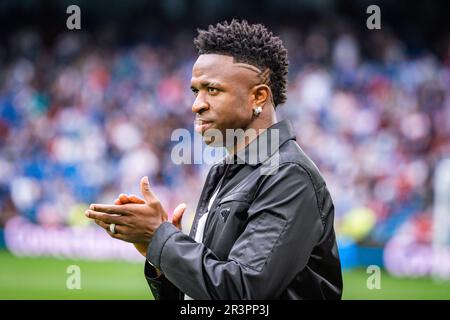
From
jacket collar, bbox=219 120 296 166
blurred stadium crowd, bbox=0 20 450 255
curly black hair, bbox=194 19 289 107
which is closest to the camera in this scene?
jacket collar, bbox=219 120 296 166

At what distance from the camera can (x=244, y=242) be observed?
3.02 meters

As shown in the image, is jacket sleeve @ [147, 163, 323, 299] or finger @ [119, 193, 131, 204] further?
finger @ [119, 193, 131, 204]

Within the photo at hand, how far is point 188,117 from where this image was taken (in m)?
16.2

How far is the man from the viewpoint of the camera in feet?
9.80

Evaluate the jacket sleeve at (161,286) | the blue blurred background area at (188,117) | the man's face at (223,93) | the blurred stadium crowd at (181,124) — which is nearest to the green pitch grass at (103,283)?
the blue blurred background area at (188,117)

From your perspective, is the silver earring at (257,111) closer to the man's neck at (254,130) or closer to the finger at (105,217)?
the man's neck at (254,130)

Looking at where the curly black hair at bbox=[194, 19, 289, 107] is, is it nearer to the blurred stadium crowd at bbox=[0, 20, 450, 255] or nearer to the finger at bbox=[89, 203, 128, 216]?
the finger at bbox=[89, 203, 128, 216]

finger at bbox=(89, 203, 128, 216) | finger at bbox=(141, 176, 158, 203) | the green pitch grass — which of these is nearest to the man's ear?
finger at bbox=(141, 176, 158, 203)

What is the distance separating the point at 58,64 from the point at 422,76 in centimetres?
889

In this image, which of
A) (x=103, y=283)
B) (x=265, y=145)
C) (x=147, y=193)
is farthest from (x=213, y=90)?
(x=103, y=283)

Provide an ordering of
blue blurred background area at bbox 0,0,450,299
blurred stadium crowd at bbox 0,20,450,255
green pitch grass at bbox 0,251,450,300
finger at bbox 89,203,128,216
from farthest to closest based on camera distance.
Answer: blurred stadium crowd at bbox 0,20,450,255
blue blurred background area at bbox 0,0,450,299
green pitch grass at bbox 0,251,450,300
finger at bbox 89,203,128,216

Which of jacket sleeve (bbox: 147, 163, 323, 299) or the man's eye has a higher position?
the man's eye

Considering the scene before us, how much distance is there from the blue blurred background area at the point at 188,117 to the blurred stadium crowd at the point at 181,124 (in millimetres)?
30
